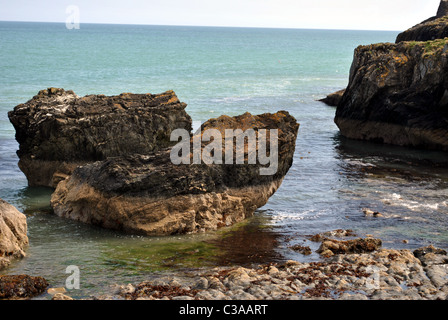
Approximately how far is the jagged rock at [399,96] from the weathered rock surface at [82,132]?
576 inches

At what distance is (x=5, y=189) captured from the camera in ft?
83.8

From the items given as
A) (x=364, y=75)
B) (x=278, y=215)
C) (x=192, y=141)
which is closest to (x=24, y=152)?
(x=192, y=141)

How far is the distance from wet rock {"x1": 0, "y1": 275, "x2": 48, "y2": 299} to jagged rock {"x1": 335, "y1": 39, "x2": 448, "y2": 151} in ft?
81.6

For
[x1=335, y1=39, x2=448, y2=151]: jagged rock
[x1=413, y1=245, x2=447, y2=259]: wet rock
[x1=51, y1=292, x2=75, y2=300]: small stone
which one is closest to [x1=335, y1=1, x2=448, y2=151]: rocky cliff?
[x1=335, y1=39, x2=448, y2=151]: jagged rock

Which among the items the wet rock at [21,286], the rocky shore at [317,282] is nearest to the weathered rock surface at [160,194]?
the rocky shore at [317,282]

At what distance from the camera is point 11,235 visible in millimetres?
17078

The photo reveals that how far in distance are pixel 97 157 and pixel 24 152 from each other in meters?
3.25

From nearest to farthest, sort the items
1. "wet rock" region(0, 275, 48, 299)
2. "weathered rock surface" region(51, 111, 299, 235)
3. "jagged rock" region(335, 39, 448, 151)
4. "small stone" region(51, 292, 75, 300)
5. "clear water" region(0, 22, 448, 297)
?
"small stone" region(51, 292, 75, 300) < "wet rock" region(0, 275, 48, 299) < "clear water" region(0, 22, 448, 297) < "weathered rock surface" region(51, 111, 299, 235) < "jagged rock" region(335, 39, 448, 151)

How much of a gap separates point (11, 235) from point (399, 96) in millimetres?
24701

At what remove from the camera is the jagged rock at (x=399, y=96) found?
109ft

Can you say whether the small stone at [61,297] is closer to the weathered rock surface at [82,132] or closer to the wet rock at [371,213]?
the weathered rock surface at [82,132]

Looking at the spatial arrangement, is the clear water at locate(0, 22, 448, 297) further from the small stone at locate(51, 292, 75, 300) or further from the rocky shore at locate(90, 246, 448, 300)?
the rocky shore at locate(90, 246, 448, 300)

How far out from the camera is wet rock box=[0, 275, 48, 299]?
14.0 metres
